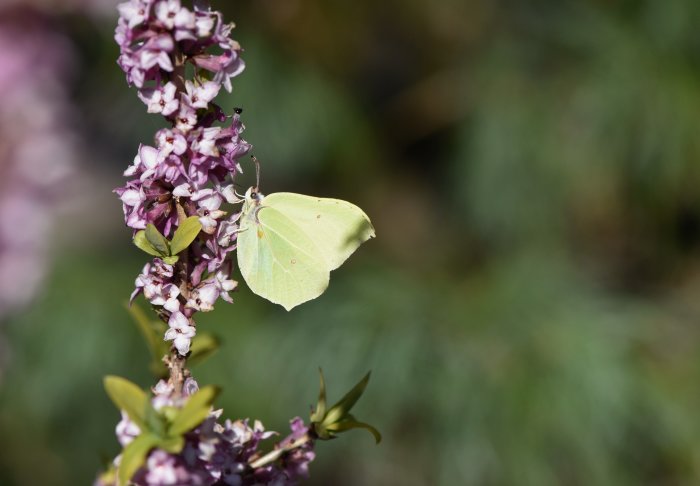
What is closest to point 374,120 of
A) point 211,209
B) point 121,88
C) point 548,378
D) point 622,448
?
point 121,88

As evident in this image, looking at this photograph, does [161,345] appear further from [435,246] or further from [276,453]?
[435,246]

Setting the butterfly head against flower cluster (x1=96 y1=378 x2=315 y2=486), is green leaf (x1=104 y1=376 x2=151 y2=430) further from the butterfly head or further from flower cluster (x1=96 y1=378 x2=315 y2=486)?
the butterfly head

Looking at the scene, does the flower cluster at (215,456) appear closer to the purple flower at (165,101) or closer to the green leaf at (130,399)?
the green leaf at (130,399)

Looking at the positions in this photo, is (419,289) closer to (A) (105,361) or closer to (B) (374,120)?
(B) (374,120)

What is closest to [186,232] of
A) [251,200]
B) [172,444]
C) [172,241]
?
[172,241]

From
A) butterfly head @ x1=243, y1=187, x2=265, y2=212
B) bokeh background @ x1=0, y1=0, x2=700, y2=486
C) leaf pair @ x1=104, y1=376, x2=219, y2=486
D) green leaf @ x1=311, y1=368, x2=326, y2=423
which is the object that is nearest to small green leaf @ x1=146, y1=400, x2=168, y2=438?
leaf pair @ x1=104, y1=376, x2=219, y2=486
